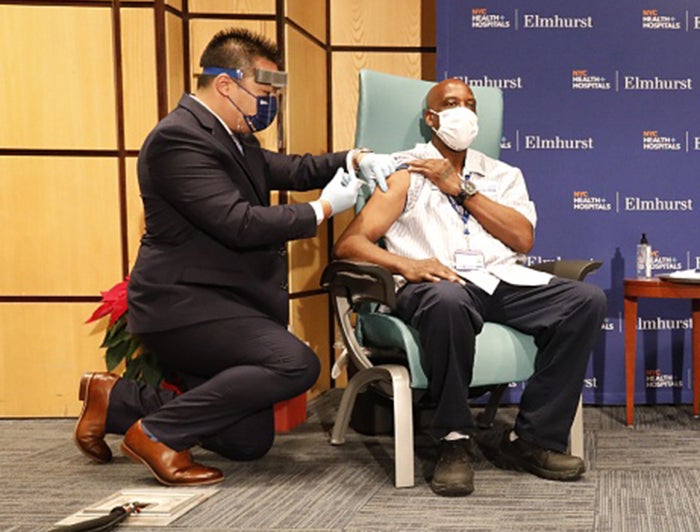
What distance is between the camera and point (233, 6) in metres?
3.06

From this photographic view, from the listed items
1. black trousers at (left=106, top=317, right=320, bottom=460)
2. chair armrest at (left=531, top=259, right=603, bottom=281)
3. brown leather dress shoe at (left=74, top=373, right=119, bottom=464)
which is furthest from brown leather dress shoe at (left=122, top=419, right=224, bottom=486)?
chair armrest at (left=531, top=259, right=603, bottom=281)

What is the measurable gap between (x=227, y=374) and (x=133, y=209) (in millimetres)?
1124

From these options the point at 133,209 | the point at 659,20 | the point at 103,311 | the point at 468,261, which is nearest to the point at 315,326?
the point at 133,209

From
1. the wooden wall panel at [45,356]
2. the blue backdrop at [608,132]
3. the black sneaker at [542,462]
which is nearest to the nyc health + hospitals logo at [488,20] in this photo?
the blue backdrop at [608,132]

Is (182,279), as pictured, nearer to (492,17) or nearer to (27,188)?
(27,188)

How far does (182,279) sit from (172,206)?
0.69 ft

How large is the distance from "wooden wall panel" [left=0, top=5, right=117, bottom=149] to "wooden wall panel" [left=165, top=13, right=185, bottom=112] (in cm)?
23

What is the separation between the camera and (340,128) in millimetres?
3584

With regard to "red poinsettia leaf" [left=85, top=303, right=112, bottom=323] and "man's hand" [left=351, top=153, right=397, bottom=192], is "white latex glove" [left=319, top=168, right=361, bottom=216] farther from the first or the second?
"red poinsettia leaf" [left=85, top=303, right=112, bottom=323]

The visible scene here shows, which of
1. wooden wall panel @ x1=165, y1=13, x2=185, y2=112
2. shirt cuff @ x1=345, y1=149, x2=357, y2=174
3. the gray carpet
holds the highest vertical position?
wooden wall panel @ x1=165, y1=13, x2=185, y2=112

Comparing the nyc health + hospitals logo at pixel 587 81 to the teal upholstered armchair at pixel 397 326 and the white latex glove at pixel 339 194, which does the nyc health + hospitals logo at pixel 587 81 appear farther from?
the white latex glove at pixel 339 194

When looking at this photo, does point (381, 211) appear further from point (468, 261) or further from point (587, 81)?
point (587, 81)

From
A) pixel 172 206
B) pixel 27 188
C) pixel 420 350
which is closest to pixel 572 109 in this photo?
pixel 420 350

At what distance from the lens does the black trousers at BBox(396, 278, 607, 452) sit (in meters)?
2.03
